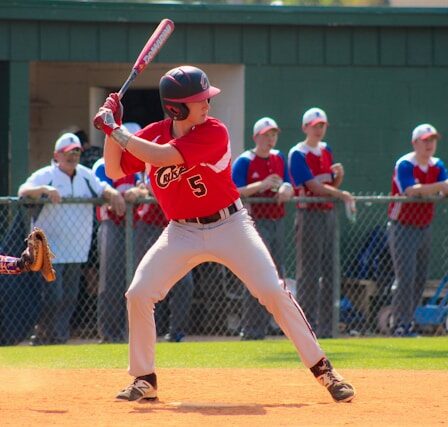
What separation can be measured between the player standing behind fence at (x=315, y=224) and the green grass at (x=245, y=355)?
59 centimetres

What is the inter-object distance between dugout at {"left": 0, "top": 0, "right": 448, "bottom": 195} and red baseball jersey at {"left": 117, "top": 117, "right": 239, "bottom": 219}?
6.61m

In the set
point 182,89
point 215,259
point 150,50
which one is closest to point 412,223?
point 150,50

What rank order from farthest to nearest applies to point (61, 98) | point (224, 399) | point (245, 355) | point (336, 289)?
point (61, 98)
point (336, 289)
point (245, 355)
point (224, 399)

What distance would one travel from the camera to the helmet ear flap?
6.90 meters

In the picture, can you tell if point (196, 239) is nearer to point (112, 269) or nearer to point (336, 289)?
point (112, 269)

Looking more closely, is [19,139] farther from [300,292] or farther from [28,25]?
[300,292]

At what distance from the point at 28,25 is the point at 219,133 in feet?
22.7

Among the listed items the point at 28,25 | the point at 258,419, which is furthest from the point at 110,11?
the point at 258,419

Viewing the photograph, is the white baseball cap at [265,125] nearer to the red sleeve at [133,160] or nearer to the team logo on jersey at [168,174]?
the red sleeve at [133,160]

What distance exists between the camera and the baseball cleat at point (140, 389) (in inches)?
275

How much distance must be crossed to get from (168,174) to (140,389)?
51.2 inches

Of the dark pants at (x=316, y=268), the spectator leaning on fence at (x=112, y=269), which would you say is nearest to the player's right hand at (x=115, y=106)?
the spectator leaning on fence at (x=112, y=269)

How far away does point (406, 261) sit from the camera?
11.8m

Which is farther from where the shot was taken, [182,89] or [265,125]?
[265,125]
